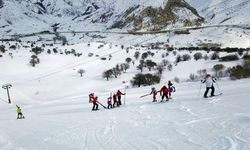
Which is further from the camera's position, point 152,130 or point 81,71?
point 81,71

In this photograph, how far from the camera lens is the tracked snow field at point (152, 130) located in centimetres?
1375

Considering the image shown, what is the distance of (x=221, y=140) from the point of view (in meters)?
13.2

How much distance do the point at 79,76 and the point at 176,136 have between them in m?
51.2

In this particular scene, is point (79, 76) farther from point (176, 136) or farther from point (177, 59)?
point (176, 136)

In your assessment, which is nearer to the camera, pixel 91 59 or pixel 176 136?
pixel 176 136

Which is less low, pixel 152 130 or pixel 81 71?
pixel 81 71

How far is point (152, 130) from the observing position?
54.5 ft

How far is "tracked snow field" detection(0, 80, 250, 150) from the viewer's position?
45.1 ft

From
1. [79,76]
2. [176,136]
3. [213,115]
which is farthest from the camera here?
[79,76]

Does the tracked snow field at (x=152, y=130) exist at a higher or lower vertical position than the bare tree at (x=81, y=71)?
lower

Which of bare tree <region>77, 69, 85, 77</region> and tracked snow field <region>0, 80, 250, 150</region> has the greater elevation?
bare tree <region>77, 69, 85, 77</region>

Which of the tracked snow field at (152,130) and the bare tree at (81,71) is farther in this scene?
the bare tree at (81,71)

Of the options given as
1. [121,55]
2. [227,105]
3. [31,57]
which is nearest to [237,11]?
[121,55]

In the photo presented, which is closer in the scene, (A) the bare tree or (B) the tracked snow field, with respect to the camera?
(B) the tracked snow field
